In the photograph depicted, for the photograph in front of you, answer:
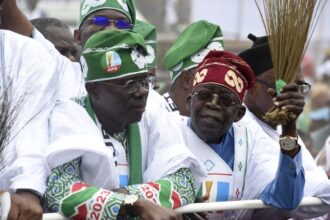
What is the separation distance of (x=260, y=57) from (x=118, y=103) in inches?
60.3

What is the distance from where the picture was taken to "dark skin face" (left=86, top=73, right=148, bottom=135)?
6.13m

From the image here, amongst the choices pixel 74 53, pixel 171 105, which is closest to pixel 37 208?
pixel 171 105

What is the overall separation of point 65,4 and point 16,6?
9271 millimetres

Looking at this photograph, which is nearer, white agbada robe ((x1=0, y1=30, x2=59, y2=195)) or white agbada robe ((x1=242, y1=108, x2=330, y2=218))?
white agbada robe ((x1=0, y1=30, x2=59, y2=195))

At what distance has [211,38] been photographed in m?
7.85

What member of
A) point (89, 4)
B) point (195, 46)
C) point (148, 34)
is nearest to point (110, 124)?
point (89, 4)

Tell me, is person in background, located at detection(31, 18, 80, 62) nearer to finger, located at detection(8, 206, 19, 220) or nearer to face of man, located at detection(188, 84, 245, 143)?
face of man, located at detection(188, 84, 245, 143)

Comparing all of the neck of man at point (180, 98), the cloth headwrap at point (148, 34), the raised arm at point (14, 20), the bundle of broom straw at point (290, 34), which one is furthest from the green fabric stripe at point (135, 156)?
the cloth headwrap at point (148, 34)

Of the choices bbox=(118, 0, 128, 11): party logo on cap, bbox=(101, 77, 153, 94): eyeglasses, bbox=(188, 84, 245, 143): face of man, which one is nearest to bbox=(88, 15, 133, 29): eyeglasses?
bbox=(118, 0, 128, 11): party logo on cap

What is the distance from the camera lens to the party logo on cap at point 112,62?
610 centimetres

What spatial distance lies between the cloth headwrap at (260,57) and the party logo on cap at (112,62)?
1.49 metres

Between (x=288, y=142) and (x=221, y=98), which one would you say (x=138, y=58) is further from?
(x=288, y=142)

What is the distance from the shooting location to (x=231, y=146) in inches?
267

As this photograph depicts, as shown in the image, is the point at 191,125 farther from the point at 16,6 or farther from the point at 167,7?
the point at 167,7
